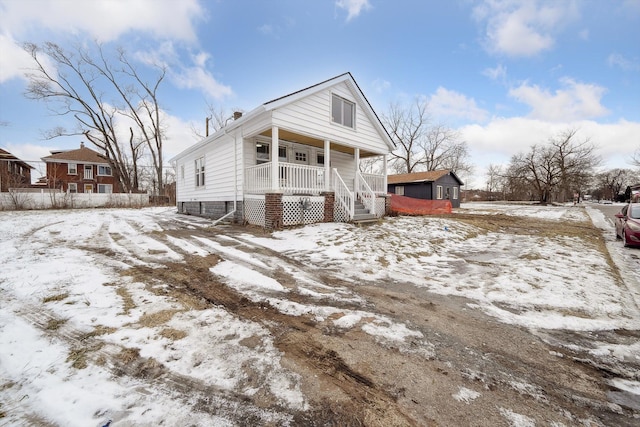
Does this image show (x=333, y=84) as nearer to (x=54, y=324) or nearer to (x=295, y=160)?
(x=295, y=160)

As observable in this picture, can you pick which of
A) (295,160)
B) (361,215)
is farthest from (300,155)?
(361,215)

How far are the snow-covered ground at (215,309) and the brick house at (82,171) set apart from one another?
1338 inches

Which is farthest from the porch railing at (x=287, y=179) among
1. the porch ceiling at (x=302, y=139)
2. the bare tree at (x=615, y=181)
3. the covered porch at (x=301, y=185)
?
the bare tree at (x=615, y=181)

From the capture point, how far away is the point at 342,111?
11500 millimetres

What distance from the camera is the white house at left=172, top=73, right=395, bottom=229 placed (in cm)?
909

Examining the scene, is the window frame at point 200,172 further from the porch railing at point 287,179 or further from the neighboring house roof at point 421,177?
the neighboring house roof at point 421,177

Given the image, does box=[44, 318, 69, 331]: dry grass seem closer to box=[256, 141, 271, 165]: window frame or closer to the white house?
the white house

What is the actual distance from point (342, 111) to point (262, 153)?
4.11 meters

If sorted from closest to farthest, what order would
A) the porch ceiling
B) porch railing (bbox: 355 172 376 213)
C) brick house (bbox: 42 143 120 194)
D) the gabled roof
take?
the gabled roof → the porch ceiling → porch railing (bbox: 355 172 376 213) → brick house (bbox: 42 143 120 194)

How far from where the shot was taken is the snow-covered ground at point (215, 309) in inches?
66.1

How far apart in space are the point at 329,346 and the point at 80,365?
2007mm

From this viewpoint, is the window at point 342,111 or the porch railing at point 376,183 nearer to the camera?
the window at point 342,111

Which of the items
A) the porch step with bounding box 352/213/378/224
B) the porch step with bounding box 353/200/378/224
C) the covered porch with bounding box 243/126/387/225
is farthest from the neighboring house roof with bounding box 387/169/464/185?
the porch step with bounding box 352/213/378/224

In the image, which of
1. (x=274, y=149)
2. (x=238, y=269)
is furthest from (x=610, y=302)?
(x=274, y=149)
